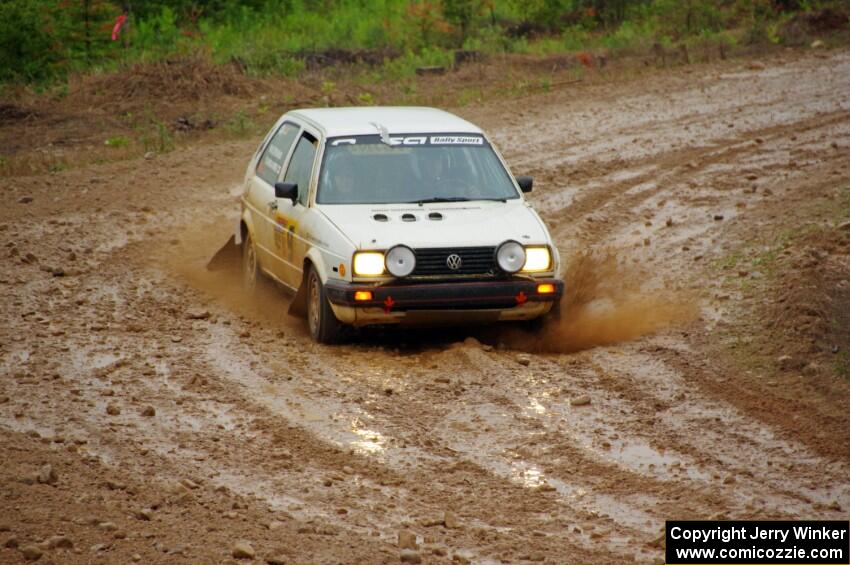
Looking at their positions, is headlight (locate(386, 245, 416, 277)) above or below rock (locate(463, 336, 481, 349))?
above

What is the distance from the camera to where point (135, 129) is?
19.5 meters

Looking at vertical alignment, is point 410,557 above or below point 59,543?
below

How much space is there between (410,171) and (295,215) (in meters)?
0.95

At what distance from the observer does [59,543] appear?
211 inches

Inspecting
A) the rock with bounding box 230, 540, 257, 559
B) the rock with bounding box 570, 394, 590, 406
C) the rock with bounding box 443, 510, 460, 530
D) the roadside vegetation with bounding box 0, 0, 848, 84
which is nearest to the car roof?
the rock with bounding box 570, 394, 590, 406

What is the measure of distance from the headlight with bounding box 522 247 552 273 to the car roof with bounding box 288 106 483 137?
156 cm

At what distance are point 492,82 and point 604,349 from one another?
46.1ft

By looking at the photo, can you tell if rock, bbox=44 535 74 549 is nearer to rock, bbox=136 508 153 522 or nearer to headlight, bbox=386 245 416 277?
rock, bbox=136 508 153 522

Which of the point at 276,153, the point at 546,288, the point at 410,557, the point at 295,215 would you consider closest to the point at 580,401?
the point at 546,288

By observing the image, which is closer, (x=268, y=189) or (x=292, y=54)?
(x=268, y=189)

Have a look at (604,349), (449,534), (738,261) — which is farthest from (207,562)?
(738,261)
